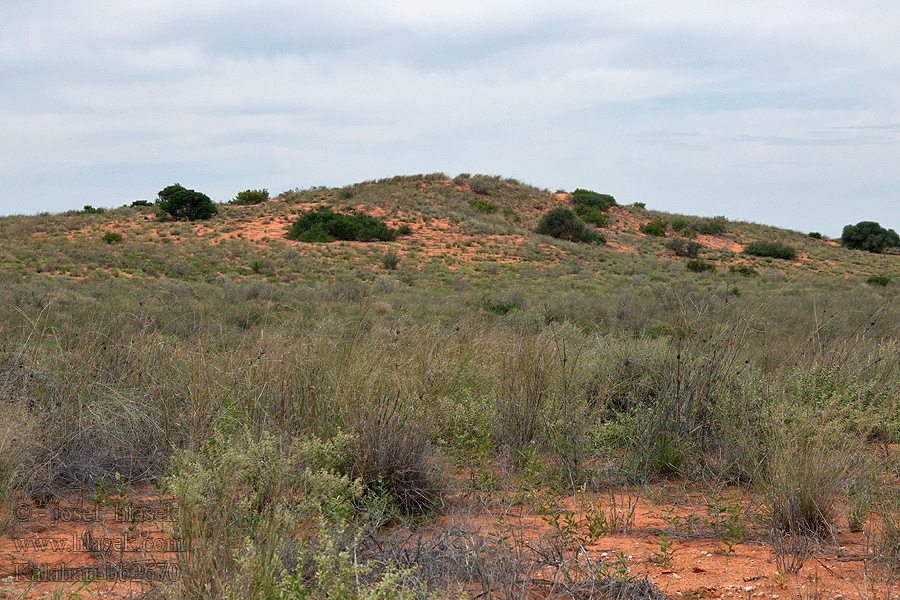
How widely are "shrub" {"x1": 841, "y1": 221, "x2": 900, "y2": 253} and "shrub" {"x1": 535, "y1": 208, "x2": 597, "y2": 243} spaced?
19799 mm

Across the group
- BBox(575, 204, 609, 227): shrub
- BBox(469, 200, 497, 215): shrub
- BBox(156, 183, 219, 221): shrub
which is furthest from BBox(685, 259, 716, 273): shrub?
BBox(156, 183, 219, 221): shrub

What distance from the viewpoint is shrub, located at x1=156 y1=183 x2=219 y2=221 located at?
33781 mm

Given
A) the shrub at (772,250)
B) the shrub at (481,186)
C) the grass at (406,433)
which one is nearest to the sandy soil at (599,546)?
the grass at (406,433)

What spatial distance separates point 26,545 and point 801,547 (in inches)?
153

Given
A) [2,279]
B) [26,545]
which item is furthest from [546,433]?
[2,279]

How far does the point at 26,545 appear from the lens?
3266 millimetres

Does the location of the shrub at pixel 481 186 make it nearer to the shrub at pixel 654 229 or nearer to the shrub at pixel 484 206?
the shrub at pixel 484 206

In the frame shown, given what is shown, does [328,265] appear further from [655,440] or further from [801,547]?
[801,547]

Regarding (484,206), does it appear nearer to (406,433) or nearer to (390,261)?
(390,261)

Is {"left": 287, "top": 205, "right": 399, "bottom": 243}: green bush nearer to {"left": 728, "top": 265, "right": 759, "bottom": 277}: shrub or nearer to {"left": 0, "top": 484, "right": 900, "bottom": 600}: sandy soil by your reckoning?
{"left": 728, "top": 265, "right": 759, "bottom": 277}: shrub

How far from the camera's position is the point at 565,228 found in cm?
3550

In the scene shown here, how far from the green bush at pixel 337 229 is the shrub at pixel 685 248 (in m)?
15.0

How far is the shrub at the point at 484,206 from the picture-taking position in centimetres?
3975

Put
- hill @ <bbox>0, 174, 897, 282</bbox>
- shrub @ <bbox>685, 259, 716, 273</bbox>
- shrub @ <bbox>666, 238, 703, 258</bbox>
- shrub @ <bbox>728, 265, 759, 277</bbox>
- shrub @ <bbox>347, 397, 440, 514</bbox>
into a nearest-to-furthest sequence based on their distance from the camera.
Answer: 1. shrub @ <bbox>347, 397, 440, 514</bbox>
2. hill @ <bbox>0, 174, 897, 282</bbox>
3. shrub @ <bbox>728, 265, 759, 277</bbox>
4. shrub @ <bbox>685, 259, 716, 273</bbox>
5. shrub @ <bbox>666, 238, 703, 258</bbox>
